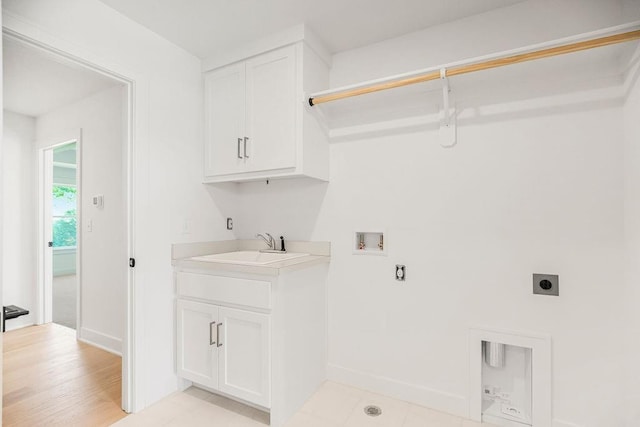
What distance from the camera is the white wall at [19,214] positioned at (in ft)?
11.2

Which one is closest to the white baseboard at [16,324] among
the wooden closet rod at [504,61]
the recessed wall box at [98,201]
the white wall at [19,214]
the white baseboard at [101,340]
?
the white wall at [19,214]

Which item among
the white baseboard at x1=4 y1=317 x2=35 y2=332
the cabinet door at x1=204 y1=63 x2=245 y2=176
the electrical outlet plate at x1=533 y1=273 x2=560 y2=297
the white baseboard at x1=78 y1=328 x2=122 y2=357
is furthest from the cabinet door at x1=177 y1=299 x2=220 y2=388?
the white baseboard at x1=4 y1=317 x2=35 y2=332

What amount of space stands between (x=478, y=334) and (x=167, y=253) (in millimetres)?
2039

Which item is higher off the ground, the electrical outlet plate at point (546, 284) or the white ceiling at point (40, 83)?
the white ceiling at point (40, 83)

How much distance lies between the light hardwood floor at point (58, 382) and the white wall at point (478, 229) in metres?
1.58

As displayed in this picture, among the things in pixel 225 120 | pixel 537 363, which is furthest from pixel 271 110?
pixel 537 363

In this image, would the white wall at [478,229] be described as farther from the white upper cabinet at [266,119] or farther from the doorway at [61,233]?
the doorway at [61,233]

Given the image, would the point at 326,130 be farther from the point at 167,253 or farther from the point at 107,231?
the point at 107,231

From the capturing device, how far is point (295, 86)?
203 centimetres

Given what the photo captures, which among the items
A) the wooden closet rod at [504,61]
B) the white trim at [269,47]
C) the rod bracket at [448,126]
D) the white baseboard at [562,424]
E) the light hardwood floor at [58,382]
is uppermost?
the white trim at [269,47]

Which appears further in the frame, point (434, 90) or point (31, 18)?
point (434, 90)

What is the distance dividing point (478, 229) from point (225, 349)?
1708 mm

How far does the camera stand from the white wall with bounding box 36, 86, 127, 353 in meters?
2.84

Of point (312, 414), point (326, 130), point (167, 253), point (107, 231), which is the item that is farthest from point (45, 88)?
point (312, 414)
